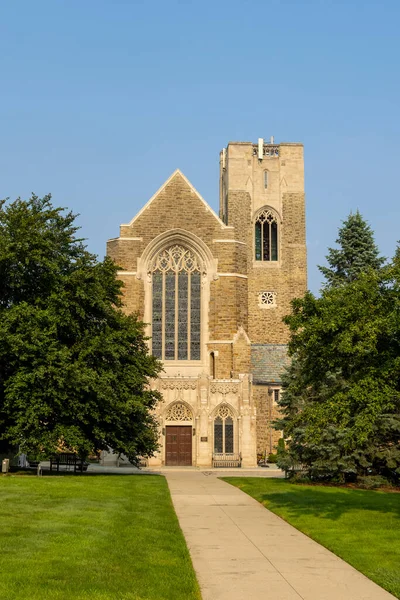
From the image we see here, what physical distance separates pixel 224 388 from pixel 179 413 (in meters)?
2.86

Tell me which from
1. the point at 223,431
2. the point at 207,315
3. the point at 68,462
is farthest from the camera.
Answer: the point at 207,315

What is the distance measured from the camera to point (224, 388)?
42.5 m

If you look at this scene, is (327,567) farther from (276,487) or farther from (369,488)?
(369,488)

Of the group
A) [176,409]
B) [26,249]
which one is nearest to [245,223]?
[176,409]

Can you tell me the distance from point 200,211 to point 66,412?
66.0 ft

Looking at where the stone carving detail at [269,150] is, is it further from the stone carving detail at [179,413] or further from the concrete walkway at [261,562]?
the concrete walkway at [261,562]

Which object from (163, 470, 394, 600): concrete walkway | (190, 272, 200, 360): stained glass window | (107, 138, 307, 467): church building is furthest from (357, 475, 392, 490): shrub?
(190, 272, 200, 360): stained glass window

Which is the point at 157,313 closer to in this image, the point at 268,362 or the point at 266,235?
the point at 268,362

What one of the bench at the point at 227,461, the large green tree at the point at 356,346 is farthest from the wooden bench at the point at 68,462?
the large green tree at the point at 356,346

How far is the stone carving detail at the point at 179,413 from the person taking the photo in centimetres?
4247

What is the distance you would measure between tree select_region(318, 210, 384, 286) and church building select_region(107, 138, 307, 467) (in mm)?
5547

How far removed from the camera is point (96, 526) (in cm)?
1416

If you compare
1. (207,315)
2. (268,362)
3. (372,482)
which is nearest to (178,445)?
(207,315)

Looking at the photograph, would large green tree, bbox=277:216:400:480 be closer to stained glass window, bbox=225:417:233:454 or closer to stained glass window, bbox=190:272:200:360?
stained glass window, bbox=225:417:233:454
